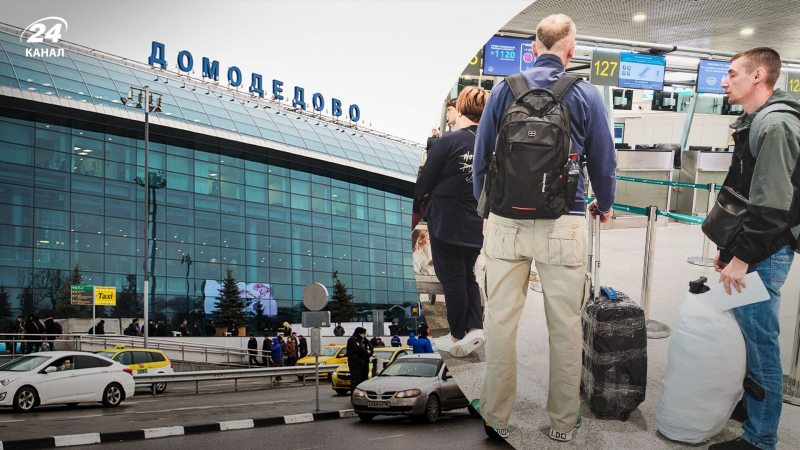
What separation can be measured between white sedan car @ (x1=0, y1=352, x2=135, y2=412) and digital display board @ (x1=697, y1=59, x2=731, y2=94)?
9139 mm

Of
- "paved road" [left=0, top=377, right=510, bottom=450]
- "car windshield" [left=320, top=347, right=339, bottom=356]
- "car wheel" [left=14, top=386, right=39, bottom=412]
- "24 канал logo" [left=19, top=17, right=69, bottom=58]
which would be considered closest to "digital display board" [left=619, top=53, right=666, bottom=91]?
"24 канал logo" [left=19, top=17, right=69, bottom=58]

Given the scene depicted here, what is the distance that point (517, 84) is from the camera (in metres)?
1.90

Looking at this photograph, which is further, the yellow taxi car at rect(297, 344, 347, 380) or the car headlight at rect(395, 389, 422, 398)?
the yellow taxi car at rect(297, 344, 347, 380)

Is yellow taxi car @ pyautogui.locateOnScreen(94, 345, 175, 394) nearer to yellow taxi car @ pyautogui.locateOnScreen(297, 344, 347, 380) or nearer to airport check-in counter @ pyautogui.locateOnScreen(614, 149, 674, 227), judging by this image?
yellow taxi car @ pyautogui.locateOnScreen(297, 344, 347, 380)

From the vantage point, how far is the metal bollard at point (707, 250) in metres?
1.70

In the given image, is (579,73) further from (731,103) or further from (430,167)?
(430,167)

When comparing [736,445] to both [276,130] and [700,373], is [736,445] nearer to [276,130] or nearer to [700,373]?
[700,373]

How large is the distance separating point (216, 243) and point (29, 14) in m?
26.5

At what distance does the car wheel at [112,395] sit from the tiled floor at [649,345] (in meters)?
8.49

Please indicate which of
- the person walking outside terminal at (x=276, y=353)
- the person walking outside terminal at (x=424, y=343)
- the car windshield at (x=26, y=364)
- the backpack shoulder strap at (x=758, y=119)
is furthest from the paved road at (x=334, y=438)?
the car windshield at (x=26, y=364)

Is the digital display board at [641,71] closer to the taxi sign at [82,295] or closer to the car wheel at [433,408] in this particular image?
the car wheel at [433,408]

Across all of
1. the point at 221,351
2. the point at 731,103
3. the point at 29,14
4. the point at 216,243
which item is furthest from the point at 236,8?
the point at 216,243

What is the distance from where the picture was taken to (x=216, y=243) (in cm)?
2978

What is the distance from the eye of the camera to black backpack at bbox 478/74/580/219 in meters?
1.81
